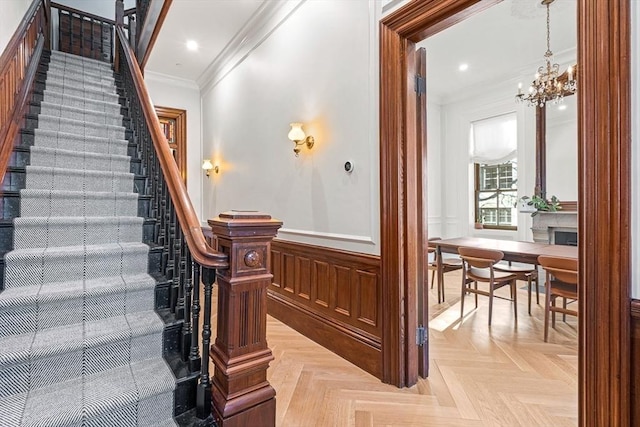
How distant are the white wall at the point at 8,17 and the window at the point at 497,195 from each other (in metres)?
6.63

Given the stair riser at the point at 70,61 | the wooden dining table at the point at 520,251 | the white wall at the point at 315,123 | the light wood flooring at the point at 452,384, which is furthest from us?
the stair riser at the point at 70,61

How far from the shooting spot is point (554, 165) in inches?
185

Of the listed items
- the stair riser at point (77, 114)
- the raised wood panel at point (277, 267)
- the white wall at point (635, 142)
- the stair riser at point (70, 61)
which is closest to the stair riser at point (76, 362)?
the raised wood panel at point (277, 267)

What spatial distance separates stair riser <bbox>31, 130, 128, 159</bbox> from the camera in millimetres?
2531

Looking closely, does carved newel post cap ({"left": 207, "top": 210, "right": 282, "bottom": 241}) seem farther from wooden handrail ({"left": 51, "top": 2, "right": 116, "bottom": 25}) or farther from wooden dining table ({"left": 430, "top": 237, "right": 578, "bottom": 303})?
wooden handrail ({"left": 51, "top": 2, "right": 116, "bottom": 25})

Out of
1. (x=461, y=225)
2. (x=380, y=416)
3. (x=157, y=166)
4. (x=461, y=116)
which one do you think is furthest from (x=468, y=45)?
(x=380, y=416)

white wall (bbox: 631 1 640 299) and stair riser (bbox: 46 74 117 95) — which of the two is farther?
stair riser (bbox: 46 74 117 95)

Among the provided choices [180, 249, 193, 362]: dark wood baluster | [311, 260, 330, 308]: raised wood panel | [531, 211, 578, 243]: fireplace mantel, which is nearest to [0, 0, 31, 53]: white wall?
[180, 249, 193, 362]: dark wood baluster

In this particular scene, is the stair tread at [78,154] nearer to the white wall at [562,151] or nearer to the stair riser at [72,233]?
the stair riser at [72,233]

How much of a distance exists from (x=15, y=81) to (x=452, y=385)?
3.92 m

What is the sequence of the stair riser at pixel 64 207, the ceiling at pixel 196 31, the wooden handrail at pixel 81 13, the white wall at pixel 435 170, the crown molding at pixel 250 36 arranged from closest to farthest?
the stair riser at pixel 64 207
the crown molding at pixel 250 36
the ceiling at pixel 196 31
the wooden handrail at pixel 81 13
the white wall at pixel 435 170

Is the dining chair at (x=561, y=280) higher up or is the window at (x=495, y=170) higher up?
the window at (x=495, y=170)

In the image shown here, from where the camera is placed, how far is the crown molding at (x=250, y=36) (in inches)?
131

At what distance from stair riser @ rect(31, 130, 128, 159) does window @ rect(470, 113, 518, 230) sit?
5.70m
